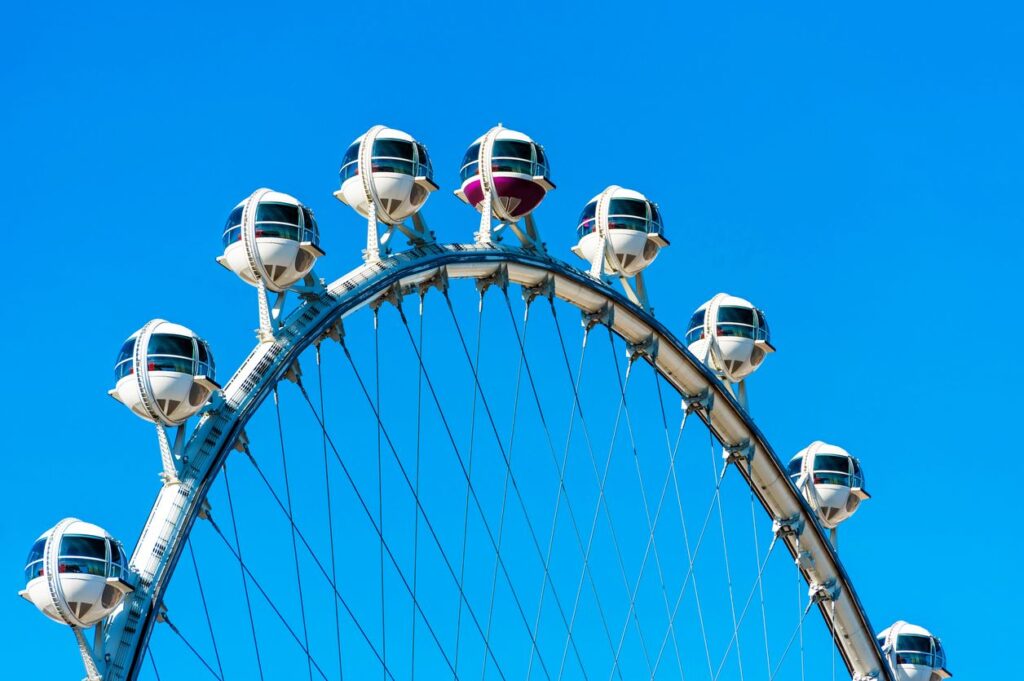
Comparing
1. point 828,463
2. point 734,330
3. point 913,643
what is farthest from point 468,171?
point 913,643

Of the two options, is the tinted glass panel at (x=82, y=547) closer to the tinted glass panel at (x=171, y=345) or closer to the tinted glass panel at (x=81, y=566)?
the tinted glass panel at (x=81, y=566)

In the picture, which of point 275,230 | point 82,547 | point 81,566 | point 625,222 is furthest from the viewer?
point 625,222

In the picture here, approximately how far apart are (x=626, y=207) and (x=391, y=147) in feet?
35.0

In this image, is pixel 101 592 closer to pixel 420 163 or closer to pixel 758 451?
pixel 420 163

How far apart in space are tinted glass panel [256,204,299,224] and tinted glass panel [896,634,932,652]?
28777 millimetres

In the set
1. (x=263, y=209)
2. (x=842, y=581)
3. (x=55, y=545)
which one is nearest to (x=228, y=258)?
(x=263, y=209)

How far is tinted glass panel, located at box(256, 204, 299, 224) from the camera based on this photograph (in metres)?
51.0

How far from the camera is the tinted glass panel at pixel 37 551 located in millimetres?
45375

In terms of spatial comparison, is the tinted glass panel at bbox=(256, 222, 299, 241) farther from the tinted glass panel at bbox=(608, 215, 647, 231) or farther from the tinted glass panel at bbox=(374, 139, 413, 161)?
the tinted glass panel at bbox=(608, 215, 647, 231)

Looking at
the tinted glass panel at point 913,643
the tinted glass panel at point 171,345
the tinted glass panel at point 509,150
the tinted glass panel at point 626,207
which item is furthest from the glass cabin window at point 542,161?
the tinted glass panel at point 913,643

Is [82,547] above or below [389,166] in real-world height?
below

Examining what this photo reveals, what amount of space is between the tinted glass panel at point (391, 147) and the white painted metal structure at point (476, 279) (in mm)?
2166

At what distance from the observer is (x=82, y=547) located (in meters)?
45.3

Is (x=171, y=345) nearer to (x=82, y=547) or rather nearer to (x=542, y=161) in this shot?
(x=82, y=547)
